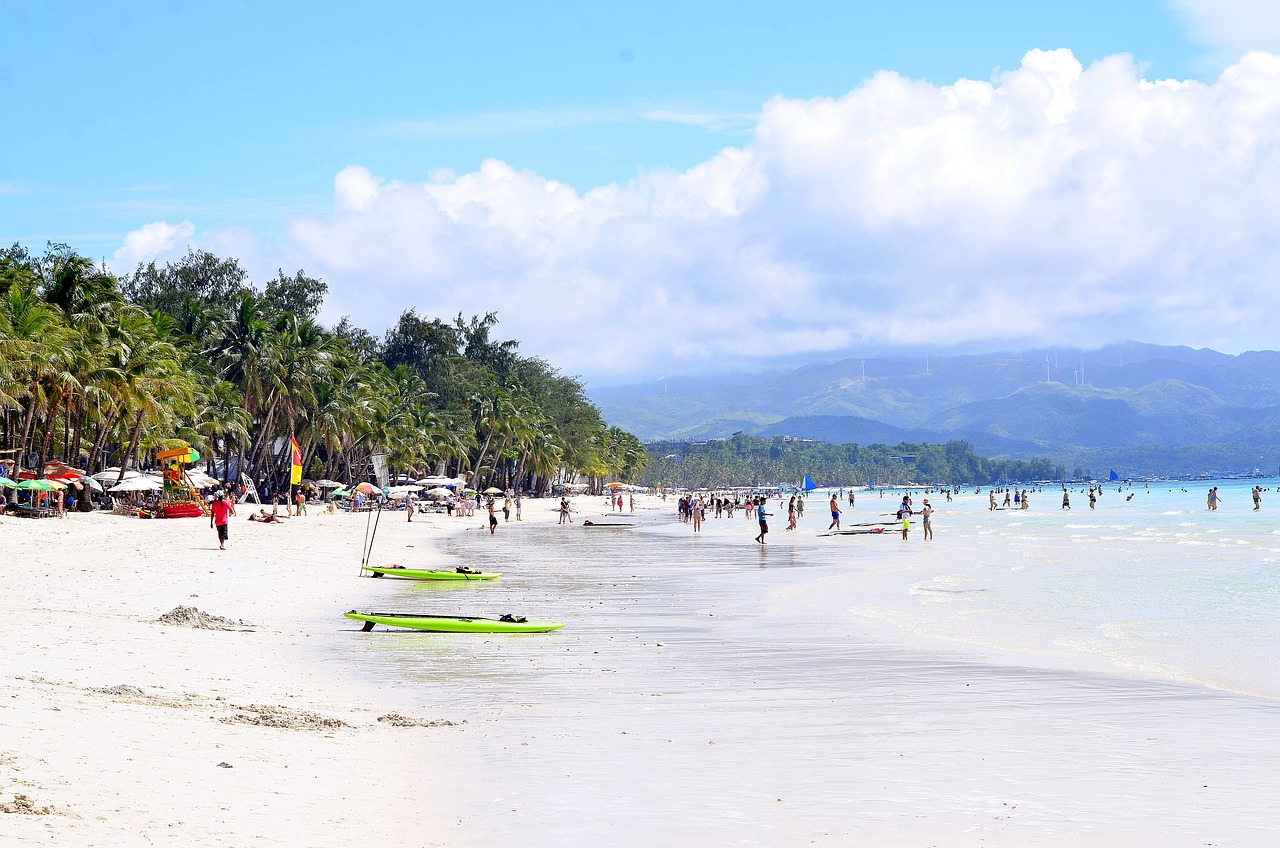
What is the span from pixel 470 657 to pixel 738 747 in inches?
221

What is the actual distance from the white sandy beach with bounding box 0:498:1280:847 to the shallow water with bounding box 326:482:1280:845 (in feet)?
0.14

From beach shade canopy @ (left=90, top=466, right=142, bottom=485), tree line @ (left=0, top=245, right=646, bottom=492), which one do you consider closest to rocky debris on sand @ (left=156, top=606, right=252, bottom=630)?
tree line @ (left=0, top=245, right=646, bottom=492)

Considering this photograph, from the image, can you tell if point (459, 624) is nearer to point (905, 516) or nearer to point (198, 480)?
point (905, 516)

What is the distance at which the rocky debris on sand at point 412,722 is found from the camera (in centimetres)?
982

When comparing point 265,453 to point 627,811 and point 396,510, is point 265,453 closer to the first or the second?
point 396,510

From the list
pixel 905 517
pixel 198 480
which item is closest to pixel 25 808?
pixel 905 517

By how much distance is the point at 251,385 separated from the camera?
65.4 metres


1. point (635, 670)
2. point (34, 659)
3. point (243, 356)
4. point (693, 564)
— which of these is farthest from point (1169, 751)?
point (243, 356)

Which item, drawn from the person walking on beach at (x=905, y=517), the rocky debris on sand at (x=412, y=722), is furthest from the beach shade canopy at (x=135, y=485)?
the rocky debris on sand at (x=412, y=722)

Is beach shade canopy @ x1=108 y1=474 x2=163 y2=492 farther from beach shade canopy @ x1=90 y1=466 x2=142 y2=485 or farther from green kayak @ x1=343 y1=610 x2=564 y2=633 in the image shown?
green kayak @ x1=343 y1=610 x2=564 y2=633

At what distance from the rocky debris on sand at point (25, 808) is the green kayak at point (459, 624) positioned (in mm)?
9704

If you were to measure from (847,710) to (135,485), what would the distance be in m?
39.9

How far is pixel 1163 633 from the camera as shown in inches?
681

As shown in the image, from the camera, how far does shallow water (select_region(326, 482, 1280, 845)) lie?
717cm
